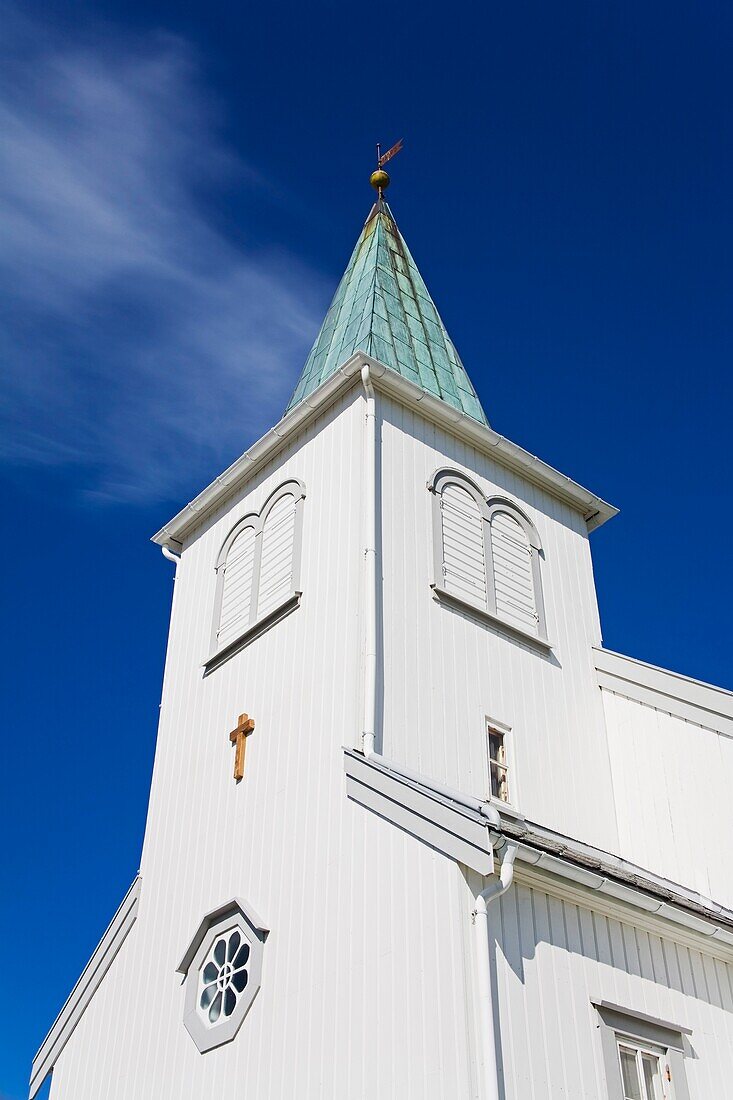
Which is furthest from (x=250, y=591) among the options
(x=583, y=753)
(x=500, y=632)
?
(x=583, y=753)

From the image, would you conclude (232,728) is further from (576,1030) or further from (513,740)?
(576,1030)

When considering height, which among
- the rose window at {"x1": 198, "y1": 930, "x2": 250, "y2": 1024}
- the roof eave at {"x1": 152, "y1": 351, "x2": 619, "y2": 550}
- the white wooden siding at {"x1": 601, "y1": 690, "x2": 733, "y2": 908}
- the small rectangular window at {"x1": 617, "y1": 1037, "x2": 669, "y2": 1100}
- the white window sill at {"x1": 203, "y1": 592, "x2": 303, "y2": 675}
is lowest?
the small rectangular window at {"x1": 617, "y1": 1037, "x2": 669, "y2": 1100}

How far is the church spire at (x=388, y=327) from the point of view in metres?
18.3

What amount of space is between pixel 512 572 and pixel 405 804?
5.67 m

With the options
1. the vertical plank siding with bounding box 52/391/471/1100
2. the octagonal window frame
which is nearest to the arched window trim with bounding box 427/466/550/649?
the vertical plank siding with bounding box 52/391/471/1100

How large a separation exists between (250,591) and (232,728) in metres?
2.20

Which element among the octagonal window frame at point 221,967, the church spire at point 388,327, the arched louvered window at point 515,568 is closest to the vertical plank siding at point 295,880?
the octagonal window frame at point 221,967

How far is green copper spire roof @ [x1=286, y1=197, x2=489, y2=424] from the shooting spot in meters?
18.3

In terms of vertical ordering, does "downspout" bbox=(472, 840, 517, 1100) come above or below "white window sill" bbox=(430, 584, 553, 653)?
below

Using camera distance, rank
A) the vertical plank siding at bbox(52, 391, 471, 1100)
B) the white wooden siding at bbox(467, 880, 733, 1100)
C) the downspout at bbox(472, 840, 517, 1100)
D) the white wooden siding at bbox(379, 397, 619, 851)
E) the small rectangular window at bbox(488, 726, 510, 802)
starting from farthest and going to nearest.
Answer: the small rectangular window at bbox(488, 726, 510, 802)
the white wooden siding at bbox(379, 397, 619, 851)
the vertical plank siding at bbox(52, 391, 471, 1100)
the white wooden siding at bbox(467, 880, 733, 1100)
the downspout at bbox(472, 840, 517, 1100)

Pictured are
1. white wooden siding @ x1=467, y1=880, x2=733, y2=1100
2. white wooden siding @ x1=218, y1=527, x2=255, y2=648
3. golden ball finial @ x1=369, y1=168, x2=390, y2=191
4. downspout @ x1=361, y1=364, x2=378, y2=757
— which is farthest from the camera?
golden ball finial @ x1=369, y1=168, x2=390, y2=191

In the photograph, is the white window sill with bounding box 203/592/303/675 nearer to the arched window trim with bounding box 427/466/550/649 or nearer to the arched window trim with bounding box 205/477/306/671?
the arched window trim with bounding box 205/477/306/671

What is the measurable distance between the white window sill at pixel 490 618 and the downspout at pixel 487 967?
481 cm

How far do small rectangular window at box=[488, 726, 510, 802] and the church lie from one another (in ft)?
0.14
